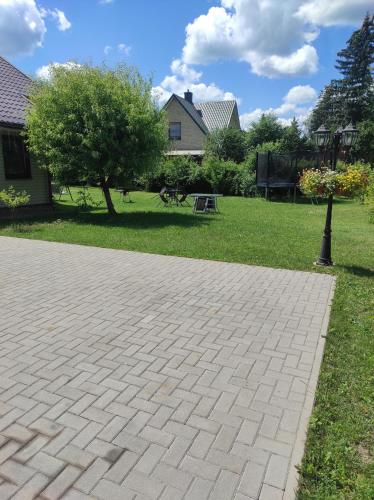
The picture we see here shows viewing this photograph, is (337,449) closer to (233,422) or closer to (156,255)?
(233,422)

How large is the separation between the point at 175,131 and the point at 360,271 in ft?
103

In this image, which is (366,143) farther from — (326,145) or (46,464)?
(46,464)

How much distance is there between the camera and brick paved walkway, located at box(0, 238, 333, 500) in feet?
7.63

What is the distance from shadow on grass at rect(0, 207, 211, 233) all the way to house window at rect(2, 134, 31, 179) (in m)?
1.76

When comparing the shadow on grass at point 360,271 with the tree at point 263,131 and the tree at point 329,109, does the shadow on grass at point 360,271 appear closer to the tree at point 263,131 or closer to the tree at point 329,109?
the tree at point 263,131

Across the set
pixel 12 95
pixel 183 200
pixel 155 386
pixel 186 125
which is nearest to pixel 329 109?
pixel 186 125

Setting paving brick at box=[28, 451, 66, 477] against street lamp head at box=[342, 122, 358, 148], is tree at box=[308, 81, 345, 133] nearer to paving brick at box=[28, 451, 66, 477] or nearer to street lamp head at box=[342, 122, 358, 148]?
street lamp head at box=[342, 122, 358, 148]

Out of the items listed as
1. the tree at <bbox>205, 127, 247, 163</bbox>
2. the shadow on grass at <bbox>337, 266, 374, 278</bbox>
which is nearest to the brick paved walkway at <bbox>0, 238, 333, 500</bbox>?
the shadow on grass at <bbox>337, 266, 374, 278</bbox>

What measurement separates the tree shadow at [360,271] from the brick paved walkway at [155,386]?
1.04 m

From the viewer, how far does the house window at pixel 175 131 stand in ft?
117

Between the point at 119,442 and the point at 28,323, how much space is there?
7.99 ft

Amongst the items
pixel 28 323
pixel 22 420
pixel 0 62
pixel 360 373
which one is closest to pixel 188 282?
pixel 28 323

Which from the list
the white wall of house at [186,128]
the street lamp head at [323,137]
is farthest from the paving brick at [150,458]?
the white wall of house at [186,128]

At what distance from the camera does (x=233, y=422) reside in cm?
282
